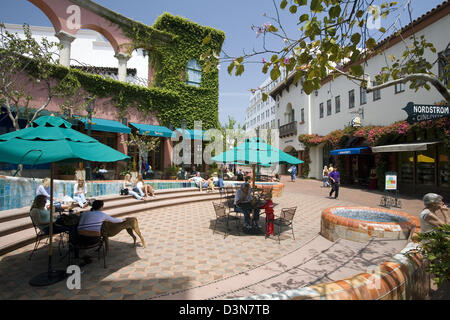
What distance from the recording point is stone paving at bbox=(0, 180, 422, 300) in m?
3.57

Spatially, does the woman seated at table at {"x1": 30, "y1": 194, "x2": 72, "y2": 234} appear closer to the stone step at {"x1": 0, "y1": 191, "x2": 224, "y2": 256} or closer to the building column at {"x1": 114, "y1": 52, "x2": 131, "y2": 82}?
the stone step at {"x1": 0, "y1": 191, "x2": 224, "y2": 256}

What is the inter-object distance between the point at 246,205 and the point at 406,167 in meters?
13.6

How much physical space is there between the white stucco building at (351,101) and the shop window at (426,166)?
8.42 ft

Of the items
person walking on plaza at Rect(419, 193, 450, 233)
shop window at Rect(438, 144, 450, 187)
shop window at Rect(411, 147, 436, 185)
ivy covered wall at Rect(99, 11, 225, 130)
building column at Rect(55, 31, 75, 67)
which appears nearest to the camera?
person walking on plaza at Rect(419, 193, 450, 233)

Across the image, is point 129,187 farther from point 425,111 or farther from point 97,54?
point 97,54

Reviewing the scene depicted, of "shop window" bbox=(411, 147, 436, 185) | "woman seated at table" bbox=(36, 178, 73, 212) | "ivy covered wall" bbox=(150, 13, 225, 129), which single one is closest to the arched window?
"ivy covered wall" bbox=(150, 13, 225, 129)

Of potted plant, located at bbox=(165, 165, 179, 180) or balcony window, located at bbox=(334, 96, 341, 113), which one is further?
balcony window, located at bbox=(334, 96, 341, 113)

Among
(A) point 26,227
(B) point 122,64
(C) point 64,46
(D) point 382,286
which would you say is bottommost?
(A) point 26,227

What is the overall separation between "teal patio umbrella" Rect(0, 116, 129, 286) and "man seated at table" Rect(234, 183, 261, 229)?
3751 mm

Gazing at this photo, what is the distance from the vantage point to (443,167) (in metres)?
12.1

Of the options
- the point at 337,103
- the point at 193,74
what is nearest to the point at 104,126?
the point at 193,74

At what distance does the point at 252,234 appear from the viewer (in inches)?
257
